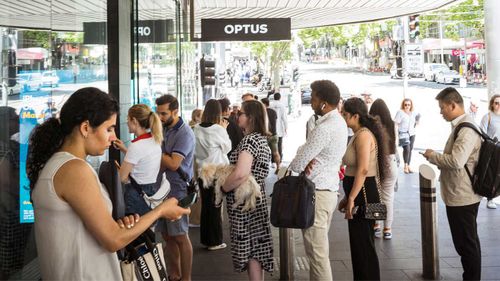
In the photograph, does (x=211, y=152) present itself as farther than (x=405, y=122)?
No

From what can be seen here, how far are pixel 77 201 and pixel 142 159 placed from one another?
2820mm

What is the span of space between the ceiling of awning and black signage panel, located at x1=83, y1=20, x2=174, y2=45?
0.08 metres

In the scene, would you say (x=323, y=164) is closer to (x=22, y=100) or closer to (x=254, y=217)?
(x=254, y=217)

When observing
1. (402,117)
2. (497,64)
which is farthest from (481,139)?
(402,117)

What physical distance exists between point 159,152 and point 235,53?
158 ft

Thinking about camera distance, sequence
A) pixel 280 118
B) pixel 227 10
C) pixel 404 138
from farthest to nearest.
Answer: pixel 227 10 → pixel 280 118 → pixel 404 138

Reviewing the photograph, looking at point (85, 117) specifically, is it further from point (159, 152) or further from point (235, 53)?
point (235, 53)

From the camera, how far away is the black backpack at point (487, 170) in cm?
537

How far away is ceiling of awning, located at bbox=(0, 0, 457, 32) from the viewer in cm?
404

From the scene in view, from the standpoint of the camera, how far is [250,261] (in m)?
5.18

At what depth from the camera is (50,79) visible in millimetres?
4473

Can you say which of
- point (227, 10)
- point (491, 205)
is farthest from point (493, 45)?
point (227, 10)

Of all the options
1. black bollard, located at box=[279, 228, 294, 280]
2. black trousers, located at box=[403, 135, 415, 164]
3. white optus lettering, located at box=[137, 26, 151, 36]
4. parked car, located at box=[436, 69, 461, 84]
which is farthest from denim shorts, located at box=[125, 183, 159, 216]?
parked car, located at box=[436, 69, 461, 84]

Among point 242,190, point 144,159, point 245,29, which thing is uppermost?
point 245,29
